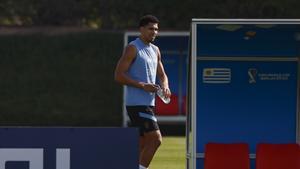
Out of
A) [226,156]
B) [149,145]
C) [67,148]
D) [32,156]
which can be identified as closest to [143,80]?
[149,145]

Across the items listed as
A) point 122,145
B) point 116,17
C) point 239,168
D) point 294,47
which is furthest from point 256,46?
point 116,17

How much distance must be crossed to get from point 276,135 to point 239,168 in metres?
0.86

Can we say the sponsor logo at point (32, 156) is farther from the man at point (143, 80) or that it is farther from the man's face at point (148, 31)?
the man's face at point (148, 31)

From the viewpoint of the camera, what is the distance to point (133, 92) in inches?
460

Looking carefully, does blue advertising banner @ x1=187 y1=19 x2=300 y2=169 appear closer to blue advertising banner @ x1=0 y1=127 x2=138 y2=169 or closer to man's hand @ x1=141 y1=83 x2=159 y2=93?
man's hand @ x1=141 y1=83 x2=159 y2=93

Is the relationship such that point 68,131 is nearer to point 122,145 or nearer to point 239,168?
point 122,145

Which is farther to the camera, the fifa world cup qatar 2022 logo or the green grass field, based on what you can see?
the green grass field

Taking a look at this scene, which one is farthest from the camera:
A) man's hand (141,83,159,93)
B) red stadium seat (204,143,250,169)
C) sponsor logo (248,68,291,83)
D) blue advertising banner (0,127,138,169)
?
sponsor logo (248,68,291,83)

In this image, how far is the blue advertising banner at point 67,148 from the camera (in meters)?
9.38

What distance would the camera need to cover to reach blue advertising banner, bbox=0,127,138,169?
9.38 metres

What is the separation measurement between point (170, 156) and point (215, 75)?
5.43m

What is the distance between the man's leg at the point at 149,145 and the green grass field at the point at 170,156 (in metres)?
3.84

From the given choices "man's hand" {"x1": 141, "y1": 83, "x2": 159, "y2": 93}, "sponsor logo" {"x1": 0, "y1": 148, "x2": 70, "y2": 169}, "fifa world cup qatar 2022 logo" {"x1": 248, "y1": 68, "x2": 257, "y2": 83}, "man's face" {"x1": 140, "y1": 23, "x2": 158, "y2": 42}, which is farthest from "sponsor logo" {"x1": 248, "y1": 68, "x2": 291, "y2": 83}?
"sponsor logo" {"x1": 0, "y1": 148, "x2": 70, "y2": 169}

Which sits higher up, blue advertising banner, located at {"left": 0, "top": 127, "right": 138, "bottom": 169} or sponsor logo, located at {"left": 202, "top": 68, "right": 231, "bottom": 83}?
sponsor logo, located at {"left": 202, "top": 68, "right": 231, "bottom": 83}
